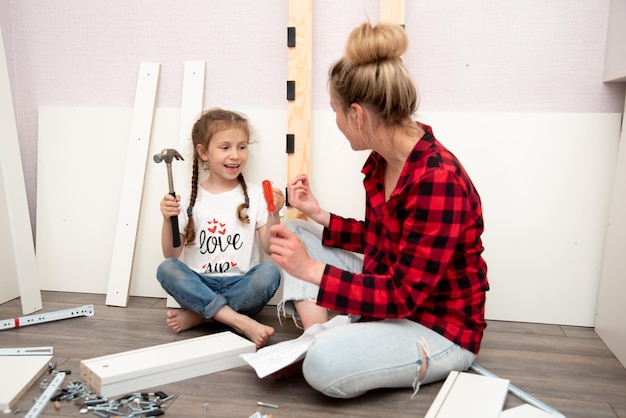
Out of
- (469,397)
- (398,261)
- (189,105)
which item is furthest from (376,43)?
(189,105)

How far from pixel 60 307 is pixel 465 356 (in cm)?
144

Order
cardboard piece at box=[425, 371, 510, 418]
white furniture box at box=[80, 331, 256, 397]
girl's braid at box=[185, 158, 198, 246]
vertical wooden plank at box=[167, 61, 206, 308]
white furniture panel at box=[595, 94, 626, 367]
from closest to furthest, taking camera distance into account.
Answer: cardboard piece at box=[425, 371, 510, 418]
white furniture box at box=[80, 331, 256, 397]
white furniture panel at box=[595, 94, 626, 367]
girl's braid at box=[185, 158, 198, 246]
vertical wooden plank at box=[167, 61, 206, 308]

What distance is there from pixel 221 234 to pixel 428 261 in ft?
2.85

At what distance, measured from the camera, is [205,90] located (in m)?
2.11

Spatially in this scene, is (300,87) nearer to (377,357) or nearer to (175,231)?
(175,231)

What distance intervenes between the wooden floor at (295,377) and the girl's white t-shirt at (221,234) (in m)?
0.21

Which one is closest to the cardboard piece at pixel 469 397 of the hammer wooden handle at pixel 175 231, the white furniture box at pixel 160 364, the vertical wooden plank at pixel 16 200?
the white furniture box at pixel 160 364

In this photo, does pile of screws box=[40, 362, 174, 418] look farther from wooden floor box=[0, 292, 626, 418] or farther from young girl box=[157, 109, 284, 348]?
young girl box=[157, 109, 284, 348]

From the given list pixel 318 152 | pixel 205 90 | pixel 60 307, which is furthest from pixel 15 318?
pixel 318 152

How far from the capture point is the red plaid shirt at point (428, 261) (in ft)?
4.30

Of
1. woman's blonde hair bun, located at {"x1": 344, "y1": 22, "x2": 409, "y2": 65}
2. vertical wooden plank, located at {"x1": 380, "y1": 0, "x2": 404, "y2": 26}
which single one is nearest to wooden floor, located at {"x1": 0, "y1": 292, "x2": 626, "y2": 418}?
woman's blonde hair bun, located at {"x1": 344, "y1": 22, "x2": 409, "y2": 65}

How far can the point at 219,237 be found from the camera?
195 cm

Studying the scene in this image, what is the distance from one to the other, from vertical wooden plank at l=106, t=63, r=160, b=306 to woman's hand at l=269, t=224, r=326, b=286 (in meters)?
0.98

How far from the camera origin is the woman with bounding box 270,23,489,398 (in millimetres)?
1316
